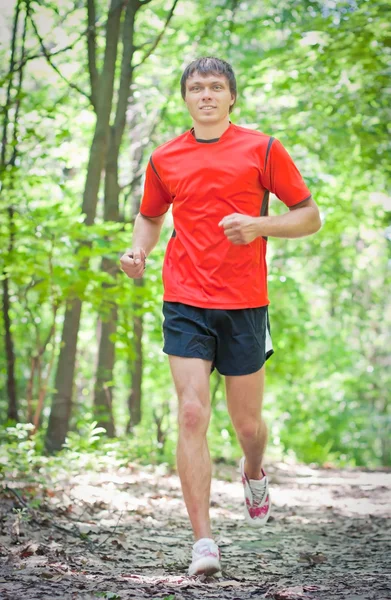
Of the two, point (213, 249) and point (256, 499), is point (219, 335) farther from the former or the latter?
point (256, 499)

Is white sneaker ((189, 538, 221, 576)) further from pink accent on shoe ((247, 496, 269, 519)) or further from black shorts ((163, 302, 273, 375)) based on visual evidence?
pink accent on shoe ((247, 496, 269, 519))

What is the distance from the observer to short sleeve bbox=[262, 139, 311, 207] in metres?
3.85

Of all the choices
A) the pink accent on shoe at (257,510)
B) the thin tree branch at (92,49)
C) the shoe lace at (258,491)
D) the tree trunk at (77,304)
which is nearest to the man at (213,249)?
the shoe lace at (258,491)

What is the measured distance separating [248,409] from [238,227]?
1.11 metres

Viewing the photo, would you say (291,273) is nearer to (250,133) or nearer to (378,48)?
(378,48)

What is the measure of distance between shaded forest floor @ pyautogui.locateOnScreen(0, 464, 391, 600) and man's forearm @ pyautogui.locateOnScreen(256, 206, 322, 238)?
5.23 ft

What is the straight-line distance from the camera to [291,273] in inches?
595

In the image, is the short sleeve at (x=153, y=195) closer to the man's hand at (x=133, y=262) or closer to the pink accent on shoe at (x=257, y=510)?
the man's hand at (x=133, y=262)

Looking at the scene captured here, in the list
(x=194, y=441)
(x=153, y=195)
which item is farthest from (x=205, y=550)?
(x=153, y=195)

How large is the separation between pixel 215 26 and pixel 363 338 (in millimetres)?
15394

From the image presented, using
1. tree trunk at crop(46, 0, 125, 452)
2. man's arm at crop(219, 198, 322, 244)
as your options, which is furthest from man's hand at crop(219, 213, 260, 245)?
tree trunk at crop(46, 0, 125, 452)

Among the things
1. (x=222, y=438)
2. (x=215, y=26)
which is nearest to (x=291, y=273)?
(x=222, y=438)

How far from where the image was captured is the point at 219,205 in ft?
12.5

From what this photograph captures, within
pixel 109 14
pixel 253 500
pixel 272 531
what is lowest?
pixel 272 531
